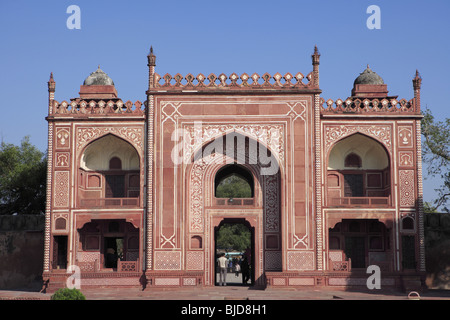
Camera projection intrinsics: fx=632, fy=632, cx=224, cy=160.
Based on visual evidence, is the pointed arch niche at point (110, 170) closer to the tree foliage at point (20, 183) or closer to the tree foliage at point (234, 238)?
the tree foliage at point (20, 183)

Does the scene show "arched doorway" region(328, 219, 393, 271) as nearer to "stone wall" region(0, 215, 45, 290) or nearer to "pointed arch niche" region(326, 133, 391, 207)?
"pointed arch niche" region(326, 133, 391, 207)

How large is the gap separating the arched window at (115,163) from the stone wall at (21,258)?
4228 millimetres

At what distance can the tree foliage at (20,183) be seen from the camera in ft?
99.9

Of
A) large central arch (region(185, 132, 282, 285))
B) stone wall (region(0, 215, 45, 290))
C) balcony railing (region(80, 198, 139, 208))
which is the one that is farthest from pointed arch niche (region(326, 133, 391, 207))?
stone wall (region(0, 215, 45, 290))

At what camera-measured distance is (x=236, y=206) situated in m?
23.3

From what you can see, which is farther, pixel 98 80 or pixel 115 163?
pixel 98 80

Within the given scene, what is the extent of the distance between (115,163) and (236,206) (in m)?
5.21

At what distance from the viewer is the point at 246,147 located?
23609 mm

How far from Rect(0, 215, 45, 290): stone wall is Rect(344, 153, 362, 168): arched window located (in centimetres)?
1266

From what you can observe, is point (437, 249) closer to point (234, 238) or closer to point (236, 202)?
point (236, 202)

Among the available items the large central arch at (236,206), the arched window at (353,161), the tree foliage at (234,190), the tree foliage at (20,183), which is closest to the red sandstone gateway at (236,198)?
the large central arch at (236,206)

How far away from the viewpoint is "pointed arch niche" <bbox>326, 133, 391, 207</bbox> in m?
24.2

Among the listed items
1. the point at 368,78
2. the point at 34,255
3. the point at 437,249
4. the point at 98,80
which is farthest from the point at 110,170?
the point at 437,249
